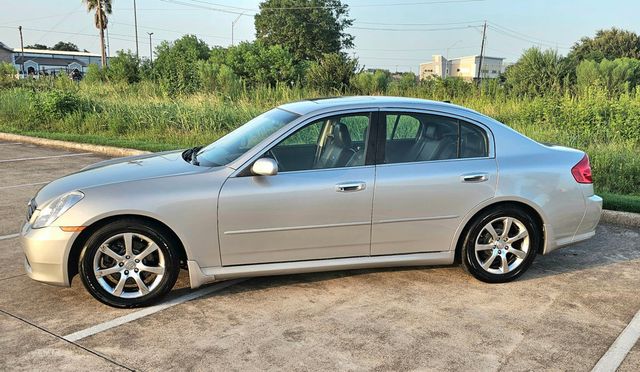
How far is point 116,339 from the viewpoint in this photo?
12.0 feet

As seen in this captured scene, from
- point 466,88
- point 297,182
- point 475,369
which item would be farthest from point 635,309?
point 466,88

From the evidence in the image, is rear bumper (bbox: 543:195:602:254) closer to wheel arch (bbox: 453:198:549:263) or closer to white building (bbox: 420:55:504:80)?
wheel arch (bbox: 453:198:549:263)

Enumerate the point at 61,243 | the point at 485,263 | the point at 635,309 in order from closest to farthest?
1. the point at 61,243
2. the point at 635,309
3. the point at 485,263

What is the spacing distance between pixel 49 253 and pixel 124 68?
28371 millimetres

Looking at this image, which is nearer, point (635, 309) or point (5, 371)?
point (5, 371)

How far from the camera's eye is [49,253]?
3.94m

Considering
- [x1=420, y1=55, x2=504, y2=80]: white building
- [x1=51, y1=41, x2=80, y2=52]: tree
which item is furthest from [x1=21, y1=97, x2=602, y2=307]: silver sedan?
[x1=51, y1=41, x2=80, y2=52]: tree

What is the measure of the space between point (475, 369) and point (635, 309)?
5.71ft

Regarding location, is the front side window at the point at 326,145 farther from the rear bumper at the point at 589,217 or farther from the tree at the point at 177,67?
the tree at the point at 177,67

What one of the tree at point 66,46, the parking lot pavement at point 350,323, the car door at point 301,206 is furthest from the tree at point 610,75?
the tree at point 66,46

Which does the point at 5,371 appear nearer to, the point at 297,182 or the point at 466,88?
the point at 297,182

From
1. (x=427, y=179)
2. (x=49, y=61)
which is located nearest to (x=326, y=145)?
(x=427, y=179)

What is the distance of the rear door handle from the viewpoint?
14.8ft

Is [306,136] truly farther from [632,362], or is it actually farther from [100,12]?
[100,12]
